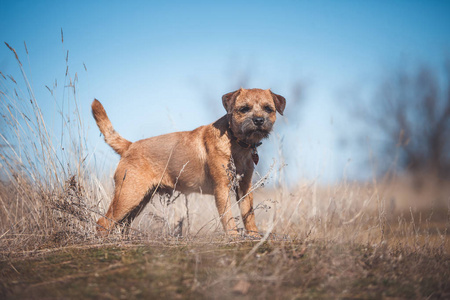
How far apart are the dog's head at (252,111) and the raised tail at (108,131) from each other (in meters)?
1.75

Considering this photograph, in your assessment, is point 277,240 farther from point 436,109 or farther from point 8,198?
point 436,109

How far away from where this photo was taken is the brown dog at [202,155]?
431 cm

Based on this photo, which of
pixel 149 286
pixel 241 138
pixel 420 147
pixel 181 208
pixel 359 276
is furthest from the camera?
pixel 420 147

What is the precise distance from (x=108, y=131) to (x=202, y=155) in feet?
5.11

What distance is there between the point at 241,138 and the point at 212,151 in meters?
0.45

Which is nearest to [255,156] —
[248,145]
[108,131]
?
[248,145]

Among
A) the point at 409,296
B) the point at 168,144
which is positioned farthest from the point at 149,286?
the point at 168,144

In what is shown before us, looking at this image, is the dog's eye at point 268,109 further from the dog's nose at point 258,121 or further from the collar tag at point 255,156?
the collar tag at point 255,156

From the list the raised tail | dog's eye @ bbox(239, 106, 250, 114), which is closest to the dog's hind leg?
the raised tail

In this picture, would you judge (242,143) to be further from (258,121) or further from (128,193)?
(128,193)

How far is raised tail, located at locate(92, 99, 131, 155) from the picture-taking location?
15.6 feet

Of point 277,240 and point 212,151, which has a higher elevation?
point 212,151

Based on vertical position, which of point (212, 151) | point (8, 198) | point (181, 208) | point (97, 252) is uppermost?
point (212, 151)

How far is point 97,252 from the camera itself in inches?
104
